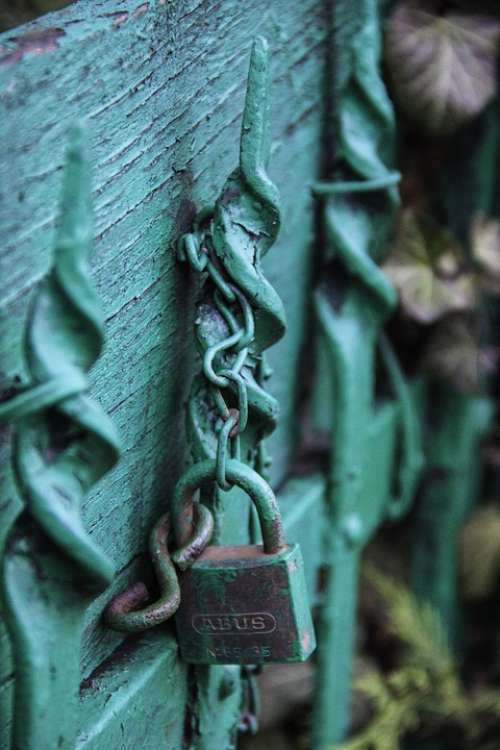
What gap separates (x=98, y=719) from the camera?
3.15ft

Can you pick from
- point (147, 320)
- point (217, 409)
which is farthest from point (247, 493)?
point (147, 320)

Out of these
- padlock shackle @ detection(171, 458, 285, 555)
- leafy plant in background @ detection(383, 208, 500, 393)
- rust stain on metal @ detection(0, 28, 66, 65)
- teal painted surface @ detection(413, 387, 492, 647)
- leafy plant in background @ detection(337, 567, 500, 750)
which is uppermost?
rust stain on metal @ detection(0, 28, 66, 65)

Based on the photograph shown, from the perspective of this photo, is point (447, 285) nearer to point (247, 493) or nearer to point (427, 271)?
point (427, 271)

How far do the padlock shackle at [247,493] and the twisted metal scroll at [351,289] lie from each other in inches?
19.2

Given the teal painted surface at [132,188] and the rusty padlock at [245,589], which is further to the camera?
the rusty padlock at [245,589]

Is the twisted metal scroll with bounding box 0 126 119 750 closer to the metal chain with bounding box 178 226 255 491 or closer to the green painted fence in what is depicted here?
the green painted fence

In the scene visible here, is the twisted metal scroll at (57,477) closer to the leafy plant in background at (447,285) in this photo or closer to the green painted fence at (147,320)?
the green painted fence at (147,320)

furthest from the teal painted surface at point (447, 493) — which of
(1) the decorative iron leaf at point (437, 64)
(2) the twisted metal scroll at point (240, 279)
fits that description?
(2) the twisted metal scroll at point (240, 279)

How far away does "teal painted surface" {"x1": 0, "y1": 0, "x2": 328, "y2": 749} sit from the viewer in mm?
806

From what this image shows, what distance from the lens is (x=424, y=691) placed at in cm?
190

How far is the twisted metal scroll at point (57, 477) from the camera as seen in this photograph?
0.69 meters

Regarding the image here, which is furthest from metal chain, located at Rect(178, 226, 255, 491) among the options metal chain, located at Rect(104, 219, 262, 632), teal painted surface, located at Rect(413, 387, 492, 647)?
teal painted surface, located at Rect(413, 387, 492, 647)

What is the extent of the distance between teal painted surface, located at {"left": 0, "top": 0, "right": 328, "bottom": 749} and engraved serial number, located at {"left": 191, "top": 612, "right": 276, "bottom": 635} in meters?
0.08

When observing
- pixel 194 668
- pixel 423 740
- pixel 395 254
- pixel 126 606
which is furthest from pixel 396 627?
pixel 126 606
